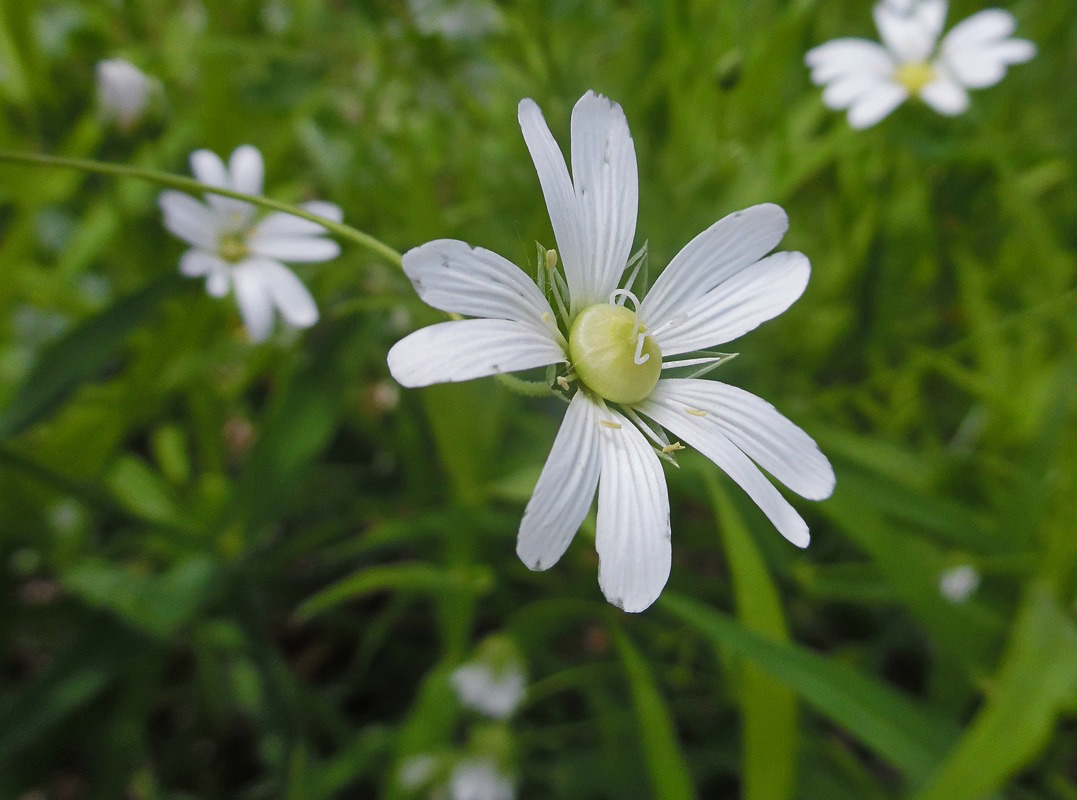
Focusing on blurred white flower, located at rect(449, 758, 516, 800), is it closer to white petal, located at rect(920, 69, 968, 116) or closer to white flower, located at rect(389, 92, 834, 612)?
white flower, located at rect(389, 92, 834, 612)

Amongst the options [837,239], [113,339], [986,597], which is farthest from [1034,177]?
[113,339]

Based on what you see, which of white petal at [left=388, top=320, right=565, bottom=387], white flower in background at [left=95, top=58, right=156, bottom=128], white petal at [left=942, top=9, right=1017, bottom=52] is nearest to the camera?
white petal at [left=388, top=320, right=565, bottom=387]

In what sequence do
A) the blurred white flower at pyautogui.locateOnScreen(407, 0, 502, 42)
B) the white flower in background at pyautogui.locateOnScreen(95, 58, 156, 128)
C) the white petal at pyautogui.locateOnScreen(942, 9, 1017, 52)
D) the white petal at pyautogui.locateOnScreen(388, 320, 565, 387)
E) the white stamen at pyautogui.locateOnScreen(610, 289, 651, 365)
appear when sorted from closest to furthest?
the white petal at pyautogui.locateOnScreen(388, 320, 565, 387), the white stamen at pyautogui.locateOnScreen(610, 289, 651, 365), the white flower in background at pyautogui.locateOnScreen(95, 58, 156, 128), the white petal at pyautogui.locateOnScreen(942, 9, 1017, 52), the blurred white flower at pyautogui.locateOnScreen(407, 0, 502, 42)

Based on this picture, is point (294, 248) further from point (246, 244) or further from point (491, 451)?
point (491, 451)

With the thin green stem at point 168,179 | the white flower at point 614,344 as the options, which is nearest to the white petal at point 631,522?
the white flower at point 614,344

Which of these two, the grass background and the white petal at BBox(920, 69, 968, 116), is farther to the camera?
the white petal at BBox(920, 69, 968, 116)

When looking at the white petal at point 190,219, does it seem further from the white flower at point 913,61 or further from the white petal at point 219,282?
the white flower at point 913,61

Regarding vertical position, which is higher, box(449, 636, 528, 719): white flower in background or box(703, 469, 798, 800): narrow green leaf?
box(449, 636, 528, 719): white flower in background

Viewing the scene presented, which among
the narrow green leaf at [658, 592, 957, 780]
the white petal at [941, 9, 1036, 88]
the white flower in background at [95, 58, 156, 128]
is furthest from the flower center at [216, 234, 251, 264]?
the white petal at [941, 9, 1036, 88]
